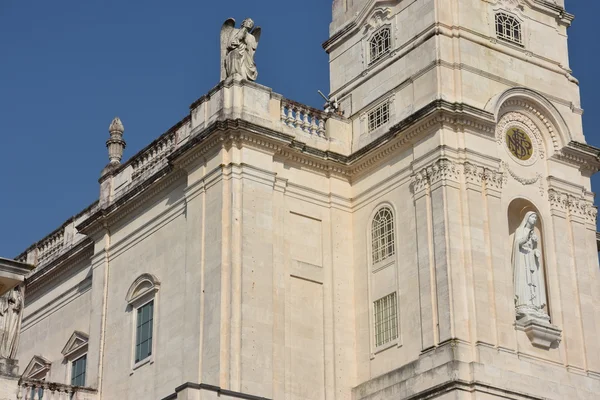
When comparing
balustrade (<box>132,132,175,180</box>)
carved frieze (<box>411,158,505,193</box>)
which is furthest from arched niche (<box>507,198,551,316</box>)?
balustrade (<box>132,132,175,180</box>)

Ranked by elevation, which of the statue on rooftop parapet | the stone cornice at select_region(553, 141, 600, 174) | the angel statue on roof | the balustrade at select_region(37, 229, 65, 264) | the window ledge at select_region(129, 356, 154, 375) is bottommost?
the statue on rooftop parapet

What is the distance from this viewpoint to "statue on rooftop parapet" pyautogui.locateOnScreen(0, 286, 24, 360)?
2892 centimetres

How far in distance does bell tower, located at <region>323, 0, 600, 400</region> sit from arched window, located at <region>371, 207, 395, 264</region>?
4 centimetres

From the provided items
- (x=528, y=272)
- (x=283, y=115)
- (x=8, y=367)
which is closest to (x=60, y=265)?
(x=283, y=115)

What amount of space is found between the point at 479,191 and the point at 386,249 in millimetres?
2790

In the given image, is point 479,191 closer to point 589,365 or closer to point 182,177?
point 589,365

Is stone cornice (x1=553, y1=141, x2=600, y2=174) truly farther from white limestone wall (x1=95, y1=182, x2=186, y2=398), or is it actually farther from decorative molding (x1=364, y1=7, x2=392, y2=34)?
white limestone wall (x1=95, y1=182, x2=186, y2=398)

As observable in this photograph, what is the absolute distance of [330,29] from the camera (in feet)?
124

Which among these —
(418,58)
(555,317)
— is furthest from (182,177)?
(555,317)

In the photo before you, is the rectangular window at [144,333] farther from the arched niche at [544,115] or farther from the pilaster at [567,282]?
the arched niche at [544,115]

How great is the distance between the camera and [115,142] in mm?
38781

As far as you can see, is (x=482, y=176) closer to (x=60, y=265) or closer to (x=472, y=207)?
(x=472, y=207)

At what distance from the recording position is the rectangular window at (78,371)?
37.0m

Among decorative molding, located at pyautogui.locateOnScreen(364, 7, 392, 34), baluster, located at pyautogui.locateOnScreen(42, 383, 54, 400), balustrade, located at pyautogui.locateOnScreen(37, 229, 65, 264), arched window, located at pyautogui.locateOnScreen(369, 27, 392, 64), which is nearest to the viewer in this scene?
baluster, located at pyautogui.locateOnScreen(42, 383, 54, 400)
